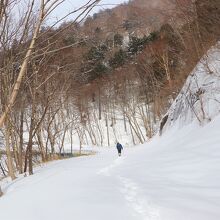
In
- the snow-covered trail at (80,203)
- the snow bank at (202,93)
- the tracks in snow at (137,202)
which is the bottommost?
the tracks in snow at (137,202)

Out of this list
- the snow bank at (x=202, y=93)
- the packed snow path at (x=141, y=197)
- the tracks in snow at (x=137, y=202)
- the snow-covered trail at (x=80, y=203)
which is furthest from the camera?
the snow bank at (x=202, y=93)

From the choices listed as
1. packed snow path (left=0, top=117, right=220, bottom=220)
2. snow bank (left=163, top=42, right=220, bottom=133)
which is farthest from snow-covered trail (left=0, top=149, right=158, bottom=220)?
snow bank (left=163, top=42, right=220, bottom=133)

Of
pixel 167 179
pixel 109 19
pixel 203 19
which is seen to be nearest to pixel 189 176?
pixel 167 179

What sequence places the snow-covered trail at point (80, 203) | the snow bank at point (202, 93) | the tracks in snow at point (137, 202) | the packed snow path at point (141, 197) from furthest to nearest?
the snow bank at point (202, 93) → the snow-covered trail at point (80, 203) → the packed snow path at point (141, 197) → the tracks in snow at point (137, 202)

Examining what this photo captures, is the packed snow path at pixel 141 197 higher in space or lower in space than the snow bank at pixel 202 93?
lower

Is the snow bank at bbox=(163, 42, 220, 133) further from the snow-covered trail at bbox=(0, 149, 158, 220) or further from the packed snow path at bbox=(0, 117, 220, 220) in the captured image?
the snow-covered trail at bbox=(0, 149, 158, 220)

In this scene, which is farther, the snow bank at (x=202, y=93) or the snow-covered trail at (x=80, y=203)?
the snow bank at (x=202, y=93)

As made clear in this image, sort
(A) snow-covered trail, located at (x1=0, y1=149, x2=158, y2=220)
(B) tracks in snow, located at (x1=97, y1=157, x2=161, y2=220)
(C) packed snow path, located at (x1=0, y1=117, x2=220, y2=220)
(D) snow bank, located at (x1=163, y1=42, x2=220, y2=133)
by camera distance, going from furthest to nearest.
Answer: (D) snow bank, located at (x1=163, y1=42, x2=220, y2=133) → (A) snow-covered trail, located at (x1=0, y1=149, x2=158, y2=220) → (C) packed snow path, located at (x1=0, y1=117, x2=220, y2=220) → (B) tracks in snow, located at (x1=97, y1=157, x2=161, y2=220)

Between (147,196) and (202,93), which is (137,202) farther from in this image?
(202,93)

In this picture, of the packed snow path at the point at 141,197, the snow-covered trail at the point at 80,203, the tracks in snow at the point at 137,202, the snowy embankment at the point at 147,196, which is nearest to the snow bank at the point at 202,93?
the snowy embankment at the point at 147,196

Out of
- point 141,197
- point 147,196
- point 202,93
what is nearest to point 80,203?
point 141,197

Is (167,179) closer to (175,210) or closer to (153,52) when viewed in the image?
(175,210)

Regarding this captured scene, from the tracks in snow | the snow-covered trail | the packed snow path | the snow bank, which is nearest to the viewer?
the tracks in snow

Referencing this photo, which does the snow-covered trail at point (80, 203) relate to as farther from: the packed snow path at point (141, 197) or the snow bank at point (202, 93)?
the snow bank at point (202, 93)
